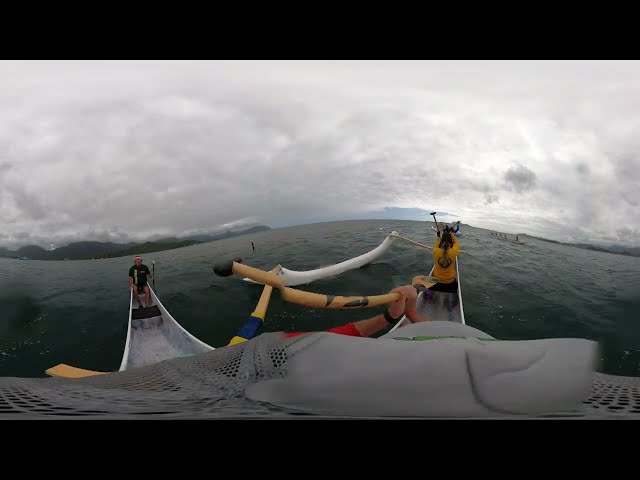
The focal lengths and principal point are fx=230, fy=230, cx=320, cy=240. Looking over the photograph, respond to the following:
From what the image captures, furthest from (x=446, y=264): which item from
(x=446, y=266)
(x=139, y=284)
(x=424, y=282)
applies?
(x=139, y=284)

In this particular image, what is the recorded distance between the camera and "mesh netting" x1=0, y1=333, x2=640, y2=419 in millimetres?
1103

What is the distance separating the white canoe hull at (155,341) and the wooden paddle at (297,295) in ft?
13.1

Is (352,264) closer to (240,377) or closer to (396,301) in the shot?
(396,301)

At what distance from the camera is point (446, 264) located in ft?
27.0

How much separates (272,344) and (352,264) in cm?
1087

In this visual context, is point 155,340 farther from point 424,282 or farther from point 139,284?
point 424,282

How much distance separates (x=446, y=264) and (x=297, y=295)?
6499mm

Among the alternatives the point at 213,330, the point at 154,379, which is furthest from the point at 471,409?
the point at 213,330

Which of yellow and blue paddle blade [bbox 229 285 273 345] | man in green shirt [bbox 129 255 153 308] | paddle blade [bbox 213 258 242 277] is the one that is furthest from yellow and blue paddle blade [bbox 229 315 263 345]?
man in green shirt [bbox 129 255 153 308]

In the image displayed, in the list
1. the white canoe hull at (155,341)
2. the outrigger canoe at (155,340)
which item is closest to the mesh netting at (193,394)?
the outrigger canoe at (155,340)

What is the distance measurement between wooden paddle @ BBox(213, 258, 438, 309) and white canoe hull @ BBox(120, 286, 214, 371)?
13.1 ft

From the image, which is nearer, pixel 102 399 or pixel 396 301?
pixel 102 399

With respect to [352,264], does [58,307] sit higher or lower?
→ lower

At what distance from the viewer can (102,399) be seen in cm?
142
